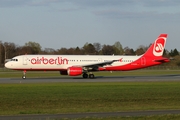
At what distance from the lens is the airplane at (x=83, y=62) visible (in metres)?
50.3

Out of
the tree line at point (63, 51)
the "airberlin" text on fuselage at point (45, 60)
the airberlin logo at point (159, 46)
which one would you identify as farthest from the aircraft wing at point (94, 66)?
the tree line at point (63, 51)

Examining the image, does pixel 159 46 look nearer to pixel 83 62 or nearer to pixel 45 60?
pixel 83 62

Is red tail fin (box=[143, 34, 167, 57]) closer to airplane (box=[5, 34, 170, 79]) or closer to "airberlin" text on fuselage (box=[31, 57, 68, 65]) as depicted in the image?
airplane (box=[5, 34, 170, 79])

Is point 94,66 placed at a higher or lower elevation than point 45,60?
lower

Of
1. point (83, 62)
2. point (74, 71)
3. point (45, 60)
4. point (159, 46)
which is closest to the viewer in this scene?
point (74, 71)

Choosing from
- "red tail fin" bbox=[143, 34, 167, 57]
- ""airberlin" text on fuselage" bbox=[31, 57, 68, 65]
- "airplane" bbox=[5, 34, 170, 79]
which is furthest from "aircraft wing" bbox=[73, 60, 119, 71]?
"red tail fin" bbox=[143, 34, 167, 57]

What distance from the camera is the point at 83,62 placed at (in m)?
52.9

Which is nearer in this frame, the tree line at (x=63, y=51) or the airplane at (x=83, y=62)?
the airplane at (x=83, y=62)

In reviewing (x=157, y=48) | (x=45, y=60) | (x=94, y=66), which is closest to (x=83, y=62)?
(x=94, y=66)

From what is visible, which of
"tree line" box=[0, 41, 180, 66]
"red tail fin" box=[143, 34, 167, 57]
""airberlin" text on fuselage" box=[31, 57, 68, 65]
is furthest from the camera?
"tree line" box=[0, 41, 180, 66]

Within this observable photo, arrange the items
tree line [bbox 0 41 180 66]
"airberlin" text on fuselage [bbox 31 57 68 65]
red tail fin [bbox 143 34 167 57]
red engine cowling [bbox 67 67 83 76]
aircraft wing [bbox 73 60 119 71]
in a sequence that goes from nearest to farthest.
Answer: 1. red engine cowling [bbox 67 67 83 76]
2. "airberlin" text on fuselage [bbox 31 57 68 65]
3. aircraft wing [bbox 73 60 119 71]
4. red tail fin [bbox 143 34 167 57]
5. tree line [bbox 0 41 180 66]

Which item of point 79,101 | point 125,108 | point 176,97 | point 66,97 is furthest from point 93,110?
point 176,97

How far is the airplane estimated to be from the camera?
50.3 m

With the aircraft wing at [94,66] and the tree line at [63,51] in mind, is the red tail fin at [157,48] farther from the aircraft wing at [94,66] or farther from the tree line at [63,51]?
the tree line at [63,51]
